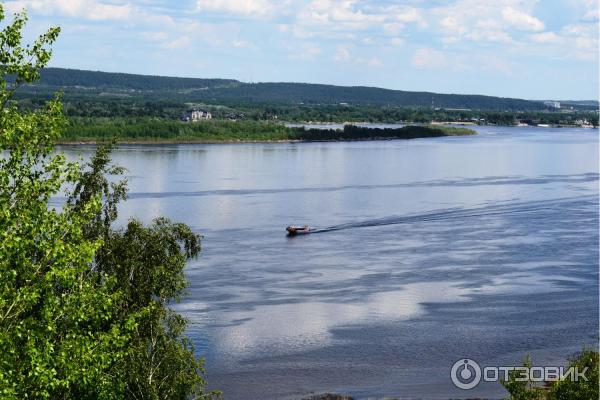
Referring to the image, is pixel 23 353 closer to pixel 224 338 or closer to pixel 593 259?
pixel 224 338

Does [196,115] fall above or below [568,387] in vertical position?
above


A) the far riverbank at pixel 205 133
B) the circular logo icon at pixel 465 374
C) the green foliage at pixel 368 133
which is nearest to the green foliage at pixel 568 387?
the circular logo icon at pixel 465 374

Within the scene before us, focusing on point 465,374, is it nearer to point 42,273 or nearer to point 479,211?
point 42,273

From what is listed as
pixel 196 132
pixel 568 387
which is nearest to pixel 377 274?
pixel 568 387

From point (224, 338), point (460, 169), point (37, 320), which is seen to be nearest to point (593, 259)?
point (224, 338)

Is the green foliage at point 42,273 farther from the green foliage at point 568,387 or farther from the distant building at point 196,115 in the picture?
the distant building at point 196,115

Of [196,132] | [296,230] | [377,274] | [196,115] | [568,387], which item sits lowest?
[377,274]
